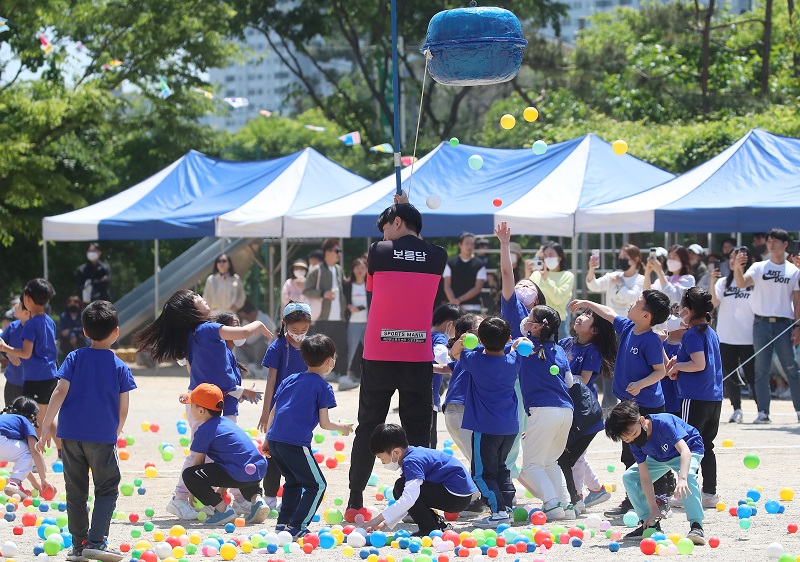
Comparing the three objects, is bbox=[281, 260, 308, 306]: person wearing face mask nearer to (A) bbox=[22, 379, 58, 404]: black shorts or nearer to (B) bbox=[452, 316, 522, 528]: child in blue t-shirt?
(A) bbox=[22, 379, 58, 404]: black shorts

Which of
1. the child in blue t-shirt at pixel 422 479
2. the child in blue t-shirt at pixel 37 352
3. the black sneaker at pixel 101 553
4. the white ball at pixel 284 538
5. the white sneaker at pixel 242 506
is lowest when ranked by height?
the white sneaker at pixel 242 506

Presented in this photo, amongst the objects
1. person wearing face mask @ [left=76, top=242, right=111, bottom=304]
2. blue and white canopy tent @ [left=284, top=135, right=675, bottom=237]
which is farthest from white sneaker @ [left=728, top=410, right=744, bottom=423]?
person wearing face mask @ [left=76, top=242, right=111, bottom=304]

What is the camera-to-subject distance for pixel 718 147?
912 inches

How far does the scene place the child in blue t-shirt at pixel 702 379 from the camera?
7.82m

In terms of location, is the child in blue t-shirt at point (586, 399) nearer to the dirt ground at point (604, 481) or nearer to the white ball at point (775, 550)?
the dirt ground at point (604, 481)

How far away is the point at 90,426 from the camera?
643 cm

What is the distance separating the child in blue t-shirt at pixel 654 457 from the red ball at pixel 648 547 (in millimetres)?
272

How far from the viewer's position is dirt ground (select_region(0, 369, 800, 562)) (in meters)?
6.55

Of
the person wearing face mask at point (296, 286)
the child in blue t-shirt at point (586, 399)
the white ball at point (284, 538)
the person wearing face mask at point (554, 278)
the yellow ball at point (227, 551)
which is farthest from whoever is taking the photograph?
the person wearing face mask at point (296, 286)

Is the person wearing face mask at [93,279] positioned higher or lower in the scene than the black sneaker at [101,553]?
higher

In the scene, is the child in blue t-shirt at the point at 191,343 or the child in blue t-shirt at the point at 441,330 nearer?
the child in blue t-shirt at the point at 191,343

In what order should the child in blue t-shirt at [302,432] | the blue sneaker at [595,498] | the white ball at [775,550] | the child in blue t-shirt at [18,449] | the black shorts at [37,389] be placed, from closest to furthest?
the white ball at [775,550] < the child in blue t-shirt at [302,432] < the blue sneaker at [595,498] < the child in blue t-shirt at [18,449] < the black shorts at [37,389]

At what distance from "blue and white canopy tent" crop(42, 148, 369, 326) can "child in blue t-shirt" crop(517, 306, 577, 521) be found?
984cm

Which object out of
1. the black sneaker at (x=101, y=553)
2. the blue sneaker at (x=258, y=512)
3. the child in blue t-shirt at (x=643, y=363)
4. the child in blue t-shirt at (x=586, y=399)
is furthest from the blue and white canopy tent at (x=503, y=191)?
the black sneaker at (x=101, y=553)
